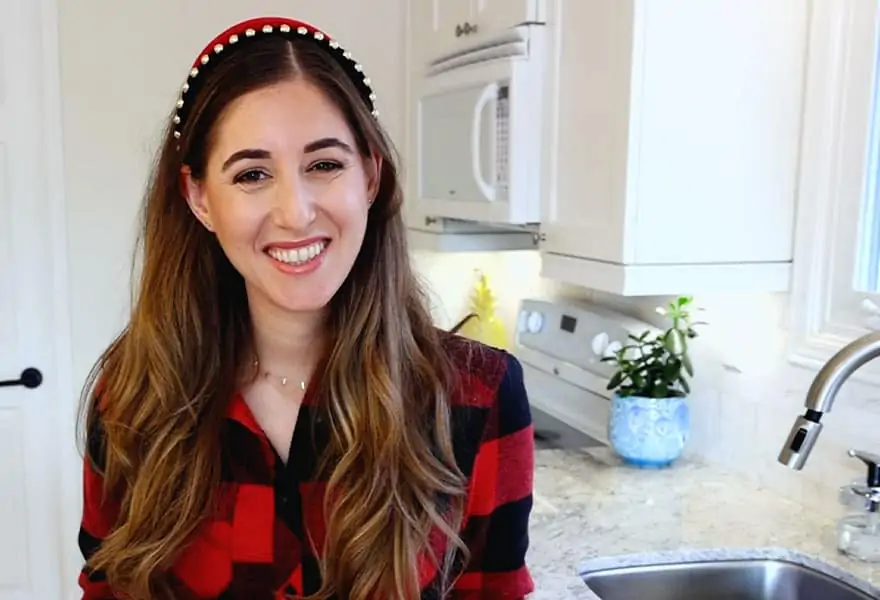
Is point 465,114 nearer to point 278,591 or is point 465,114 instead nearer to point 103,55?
point 103,55

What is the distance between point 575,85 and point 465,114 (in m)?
0.45

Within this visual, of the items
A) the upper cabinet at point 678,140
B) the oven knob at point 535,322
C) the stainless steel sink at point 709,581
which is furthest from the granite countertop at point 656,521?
the oven knob at point 535,322

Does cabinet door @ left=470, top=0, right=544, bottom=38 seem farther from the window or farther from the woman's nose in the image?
the woman's nose

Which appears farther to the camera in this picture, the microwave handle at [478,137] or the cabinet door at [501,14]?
the microwave handle at [478,137]

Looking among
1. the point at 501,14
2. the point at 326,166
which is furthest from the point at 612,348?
the point at 326,166

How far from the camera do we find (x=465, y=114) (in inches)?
85.8

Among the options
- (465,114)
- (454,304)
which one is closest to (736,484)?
Answer: (465,114)

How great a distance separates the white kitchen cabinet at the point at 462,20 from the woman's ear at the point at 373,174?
3.12 ft

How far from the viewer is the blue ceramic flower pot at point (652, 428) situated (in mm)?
1849

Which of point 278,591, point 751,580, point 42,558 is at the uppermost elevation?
point 278,591

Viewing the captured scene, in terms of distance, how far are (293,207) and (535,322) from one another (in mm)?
1658

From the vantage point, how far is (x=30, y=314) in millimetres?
2678

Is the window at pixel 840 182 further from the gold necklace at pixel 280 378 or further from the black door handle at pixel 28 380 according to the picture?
the black door handle at pixel 28 380

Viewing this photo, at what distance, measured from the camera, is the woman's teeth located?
3.30 ft
